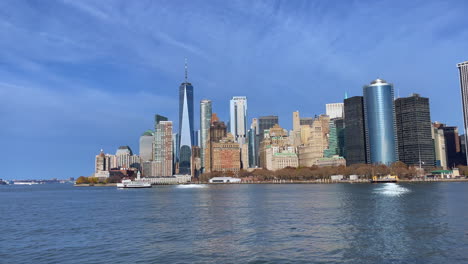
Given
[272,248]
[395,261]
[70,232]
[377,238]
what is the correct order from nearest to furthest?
[395,261] < [272,248] < [377,238] < [70,232]

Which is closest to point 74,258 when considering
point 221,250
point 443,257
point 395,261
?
point 221,250

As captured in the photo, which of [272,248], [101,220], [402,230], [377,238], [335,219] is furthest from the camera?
[101,220]

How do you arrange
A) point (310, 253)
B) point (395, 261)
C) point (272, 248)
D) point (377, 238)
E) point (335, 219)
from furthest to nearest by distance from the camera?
point (335, 219)
point (377, 238)
point (272, 248)
point (310, 253)
point (395, 261)

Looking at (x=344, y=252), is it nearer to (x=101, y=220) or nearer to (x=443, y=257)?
(x=443, y=257)

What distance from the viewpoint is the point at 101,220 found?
66.3 m

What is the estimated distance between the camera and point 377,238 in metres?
43.5

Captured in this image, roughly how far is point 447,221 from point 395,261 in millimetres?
26410

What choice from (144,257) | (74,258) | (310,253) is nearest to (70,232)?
(74,258)

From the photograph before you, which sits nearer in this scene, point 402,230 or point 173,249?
point 173,249

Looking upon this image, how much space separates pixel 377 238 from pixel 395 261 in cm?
1029

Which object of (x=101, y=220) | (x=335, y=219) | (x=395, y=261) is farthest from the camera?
(x=101, y=220)

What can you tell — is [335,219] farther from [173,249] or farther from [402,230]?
[173,249]

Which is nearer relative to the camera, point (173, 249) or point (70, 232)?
point (173, 249)

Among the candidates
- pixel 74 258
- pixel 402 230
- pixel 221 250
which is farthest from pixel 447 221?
pixel 74 258
